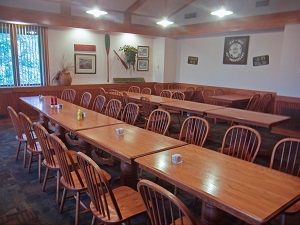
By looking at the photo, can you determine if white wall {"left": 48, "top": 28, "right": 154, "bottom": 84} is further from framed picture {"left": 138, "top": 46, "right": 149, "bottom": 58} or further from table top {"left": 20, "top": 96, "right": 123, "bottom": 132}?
table top {"left": 20, "top": 96, "right": 123, "bottom": 132}

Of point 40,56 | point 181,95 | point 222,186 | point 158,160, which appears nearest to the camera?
point 222,186

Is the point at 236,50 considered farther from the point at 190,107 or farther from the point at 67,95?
the point at 67,95

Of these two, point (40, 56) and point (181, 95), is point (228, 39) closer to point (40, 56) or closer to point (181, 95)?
point (181, 95)

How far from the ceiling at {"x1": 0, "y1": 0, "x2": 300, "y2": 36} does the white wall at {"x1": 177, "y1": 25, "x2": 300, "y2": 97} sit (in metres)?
0.49

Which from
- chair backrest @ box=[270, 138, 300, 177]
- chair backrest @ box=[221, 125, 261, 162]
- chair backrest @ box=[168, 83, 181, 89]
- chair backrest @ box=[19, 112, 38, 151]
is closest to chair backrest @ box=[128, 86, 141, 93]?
chair backrest @ box=[168, 83, 181, 89]

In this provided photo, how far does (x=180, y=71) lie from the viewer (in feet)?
27.7

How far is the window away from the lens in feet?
19.3

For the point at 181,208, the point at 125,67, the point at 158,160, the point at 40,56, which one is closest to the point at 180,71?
Answer: the point at 125,67

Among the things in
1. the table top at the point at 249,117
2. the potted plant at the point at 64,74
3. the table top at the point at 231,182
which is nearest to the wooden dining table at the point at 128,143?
the table top at the point at 231,182

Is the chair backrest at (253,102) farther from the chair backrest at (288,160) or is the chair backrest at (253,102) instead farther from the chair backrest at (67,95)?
the chair backrest at (67,95)

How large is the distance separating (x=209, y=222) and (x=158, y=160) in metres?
0.58

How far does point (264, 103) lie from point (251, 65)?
121cm

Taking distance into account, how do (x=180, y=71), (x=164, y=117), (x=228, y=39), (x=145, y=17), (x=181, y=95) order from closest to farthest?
(x=164, y=117) < (x=181, y=95) < (x=228, y=39) < (x=145, y=17) < (x=180, y=71)

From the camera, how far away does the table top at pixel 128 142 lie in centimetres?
218
